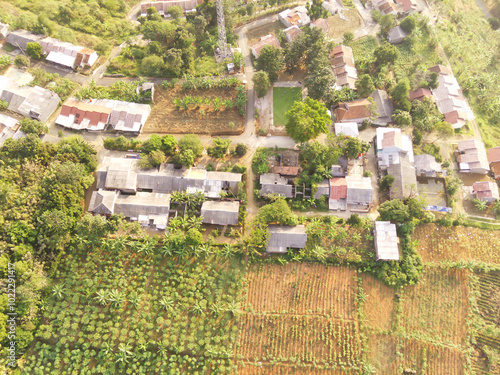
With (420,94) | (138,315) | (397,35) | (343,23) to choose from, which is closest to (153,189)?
(138,315)

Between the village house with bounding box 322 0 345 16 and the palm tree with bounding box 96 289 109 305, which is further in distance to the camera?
the village house with bounding box 322 0 345 16

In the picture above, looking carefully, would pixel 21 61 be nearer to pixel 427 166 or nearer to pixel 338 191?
pixel 338 191

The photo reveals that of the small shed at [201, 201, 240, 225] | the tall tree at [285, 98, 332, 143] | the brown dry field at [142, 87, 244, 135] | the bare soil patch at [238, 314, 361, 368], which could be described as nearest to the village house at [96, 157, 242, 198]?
the small shed at [201, 201, 240, 225]

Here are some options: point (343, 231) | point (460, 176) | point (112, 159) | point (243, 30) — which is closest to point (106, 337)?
point (112, 159)

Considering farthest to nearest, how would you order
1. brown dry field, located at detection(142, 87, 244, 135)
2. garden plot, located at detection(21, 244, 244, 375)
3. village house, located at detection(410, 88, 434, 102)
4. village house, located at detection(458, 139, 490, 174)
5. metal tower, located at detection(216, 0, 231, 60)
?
metal tower, located at detection(216, 0, 231, 60) < village house, located at detection(410, 88, 434, 102) < brown dry field, located at detection(142, 87, 244, 135) < village house, located at detection(458, 139, 490, 174) < garden plot, located at detection(21, 244, 244, 375)

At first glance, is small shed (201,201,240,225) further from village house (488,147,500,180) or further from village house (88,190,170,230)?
village house (488,147,500,180)
